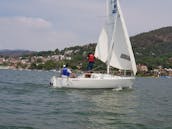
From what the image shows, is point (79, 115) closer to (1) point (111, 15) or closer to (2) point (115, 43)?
(2) point (115, 43)

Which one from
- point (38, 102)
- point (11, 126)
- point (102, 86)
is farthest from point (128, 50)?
point (11, 126)

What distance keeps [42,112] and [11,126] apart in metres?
4.07

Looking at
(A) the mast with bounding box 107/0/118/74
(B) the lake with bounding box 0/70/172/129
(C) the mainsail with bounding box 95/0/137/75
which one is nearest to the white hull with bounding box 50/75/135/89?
(C) the mainsail with bounding box 95/0/137/75

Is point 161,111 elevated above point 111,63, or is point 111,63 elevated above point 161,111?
point 111,63

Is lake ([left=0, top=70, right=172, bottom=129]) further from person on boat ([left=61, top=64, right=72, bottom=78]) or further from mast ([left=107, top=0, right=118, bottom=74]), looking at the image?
mast ([left=107, top=0, right=118, bottom=74])

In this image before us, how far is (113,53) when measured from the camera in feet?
119

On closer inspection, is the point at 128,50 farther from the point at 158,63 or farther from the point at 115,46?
the point at 158,63

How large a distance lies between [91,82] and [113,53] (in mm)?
3877

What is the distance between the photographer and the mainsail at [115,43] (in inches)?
1400

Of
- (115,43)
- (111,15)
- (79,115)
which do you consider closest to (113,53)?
(115,43)

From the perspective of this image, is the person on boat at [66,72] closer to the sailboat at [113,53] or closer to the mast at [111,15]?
the sailboat at [113,53]

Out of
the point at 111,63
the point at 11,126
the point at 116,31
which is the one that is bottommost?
the point at 11,126

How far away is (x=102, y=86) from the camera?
3397 cm

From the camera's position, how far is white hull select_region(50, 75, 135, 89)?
33562mm
